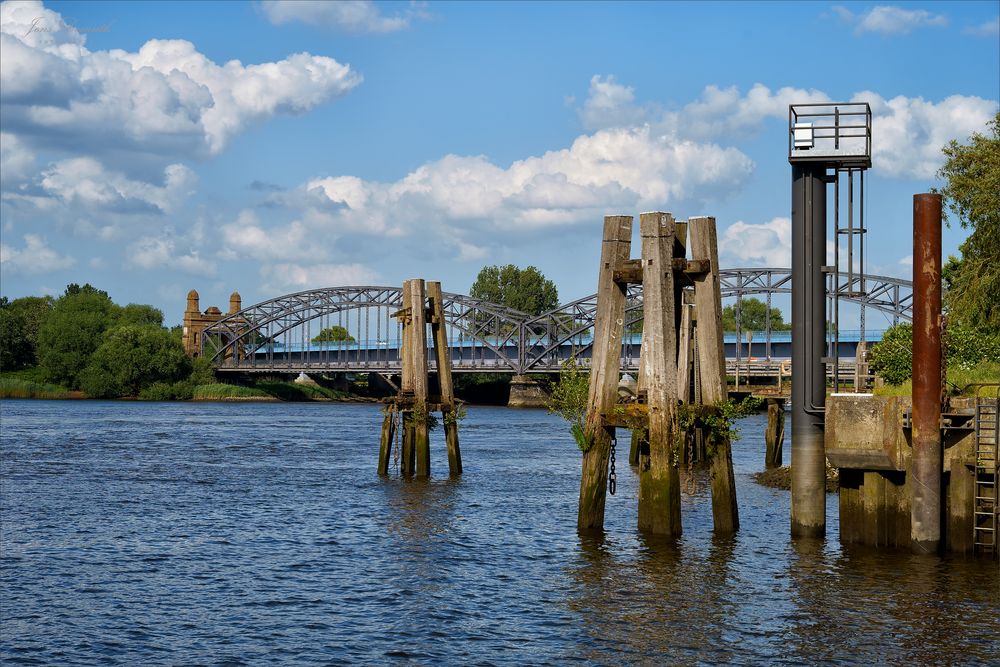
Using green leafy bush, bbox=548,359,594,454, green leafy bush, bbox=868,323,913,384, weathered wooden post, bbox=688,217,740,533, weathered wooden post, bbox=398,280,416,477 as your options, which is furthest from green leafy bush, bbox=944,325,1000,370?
weathered wooden post, bbox=688,217,740,533

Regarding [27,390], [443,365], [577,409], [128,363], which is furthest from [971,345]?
[27,390]

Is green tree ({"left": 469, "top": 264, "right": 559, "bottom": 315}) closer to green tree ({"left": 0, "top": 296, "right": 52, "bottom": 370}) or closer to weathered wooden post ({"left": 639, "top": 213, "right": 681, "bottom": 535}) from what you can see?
Result: green tree ({"left": 0, "top": 296, "right": 52, "bottom": 370})

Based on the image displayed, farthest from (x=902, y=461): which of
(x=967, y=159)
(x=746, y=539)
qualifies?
(x=967, y=159)

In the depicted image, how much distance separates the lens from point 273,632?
16750 mm

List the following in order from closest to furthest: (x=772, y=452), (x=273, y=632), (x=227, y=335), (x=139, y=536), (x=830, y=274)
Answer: (x=273, y=632)
(x=830, y=274)
(x=139, y=536)
(x=772, y=452)
(x=227, y=335)

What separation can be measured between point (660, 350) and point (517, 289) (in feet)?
511

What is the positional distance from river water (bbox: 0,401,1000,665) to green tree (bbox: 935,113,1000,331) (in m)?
12.7

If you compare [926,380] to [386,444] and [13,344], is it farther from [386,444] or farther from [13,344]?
[13,344]

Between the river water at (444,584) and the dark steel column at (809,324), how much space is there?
1707mm

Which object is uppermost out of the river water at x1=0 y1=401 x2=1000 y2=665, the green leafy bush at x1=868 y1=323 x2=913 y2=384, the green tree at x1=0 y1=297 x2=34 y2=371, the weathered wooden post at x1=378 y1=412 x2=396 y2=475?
the green tree at x1=0 y1=297 x2=34 y2=371

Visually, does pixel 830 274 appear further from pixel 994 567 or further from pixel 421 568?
pixel 421 568

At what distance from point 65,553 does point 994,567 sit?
54.8ft

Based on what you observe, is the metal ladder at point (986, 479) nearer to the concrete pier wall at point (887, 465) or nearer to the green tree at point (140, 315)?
the concrete pier wall at point (887, 465)

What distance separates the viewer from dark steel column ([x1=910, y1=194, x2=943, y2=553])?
18797 mm
